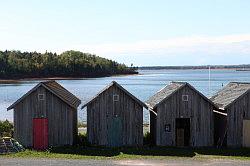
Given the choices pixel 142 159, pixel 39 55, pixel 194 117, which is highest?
pixel 39 55

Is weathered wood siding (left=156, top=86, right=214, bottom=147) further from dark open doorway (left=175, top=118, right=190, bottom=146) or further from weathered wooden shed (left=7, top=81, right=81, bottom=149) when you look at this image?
weathered wooden shed (left=7, top=81, right=81, bottom=149)

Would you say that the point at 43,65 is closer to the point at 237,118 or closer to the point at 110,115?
the point at 110,115

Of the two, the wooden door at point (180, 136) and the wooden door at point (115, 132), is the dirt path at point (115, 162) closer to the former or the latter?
the wooden door at point (115, 132)

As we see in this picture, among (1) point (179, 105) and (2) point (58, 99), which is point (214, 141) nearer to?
(1) point (179, 105)

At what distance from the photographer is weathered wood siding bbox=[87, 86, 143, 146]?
110ft

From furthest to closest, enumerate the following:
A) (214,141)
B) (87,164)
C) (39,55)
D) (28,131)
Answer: (39,55)
(214,141)
(28,131)
(87,164)

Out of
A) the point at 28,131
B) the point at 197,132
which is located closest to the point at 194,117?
the point at 197,132

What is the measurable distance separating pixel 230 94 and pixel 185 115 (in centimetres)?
400

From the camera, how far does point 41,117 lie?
33250mm

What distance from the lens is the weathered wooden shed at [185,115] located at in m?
33.8

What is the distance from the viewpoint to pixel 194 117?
112 ft

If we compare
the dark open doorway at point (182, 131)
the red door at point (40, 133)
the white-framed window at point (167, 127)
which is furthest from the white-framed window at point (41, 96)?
the dark open doorway at point (182, 131)

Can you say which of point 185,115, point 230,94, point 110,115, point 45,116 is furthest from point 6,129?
point 230,94

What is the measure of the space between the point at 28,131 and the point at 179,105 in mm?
10730
